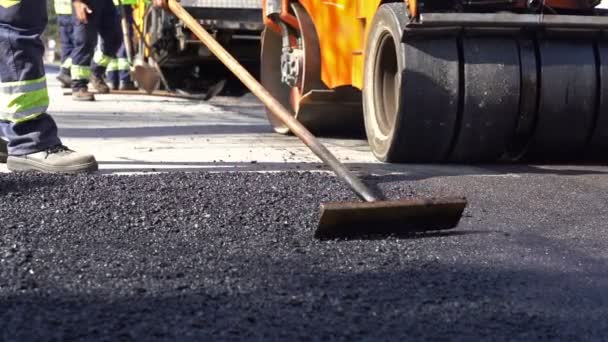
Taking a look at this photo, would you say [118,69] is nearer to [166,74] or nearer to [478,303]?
[166,74]

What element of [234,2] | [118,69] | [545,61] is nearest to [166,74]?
[118,69]

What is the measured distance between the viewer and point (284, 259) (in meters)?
2.92

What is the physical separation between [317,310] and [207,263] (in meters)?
0.52

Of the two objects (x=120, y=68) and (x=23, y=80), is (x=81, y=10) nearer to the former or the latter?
(x=120, y=68)

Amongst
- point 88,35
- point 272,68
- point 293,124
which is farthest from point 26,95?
point 88,35

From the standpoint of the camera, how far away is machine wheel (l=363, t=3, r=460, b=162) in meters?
4.51

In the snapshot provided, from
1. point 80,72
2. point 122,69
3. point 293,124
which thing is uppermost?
point 293,124

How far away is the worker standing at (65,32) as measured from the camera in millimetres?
10347

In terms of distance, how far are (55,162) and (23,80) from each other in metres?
0.40

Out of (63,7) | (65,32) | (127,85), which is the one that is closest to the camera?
(63,7)

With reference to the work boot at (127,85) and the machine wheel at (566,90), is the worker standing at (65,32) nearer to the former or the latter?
the work boot at (127,85)

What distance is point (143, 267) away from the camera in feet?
9.14

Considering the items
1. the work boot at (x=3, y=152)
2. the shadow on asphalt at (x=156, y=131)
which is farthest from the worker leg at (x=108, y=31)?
the work boot at (x=3, y=152)

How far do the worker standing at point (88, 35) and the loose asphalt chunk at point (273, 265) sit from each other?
194 inches
